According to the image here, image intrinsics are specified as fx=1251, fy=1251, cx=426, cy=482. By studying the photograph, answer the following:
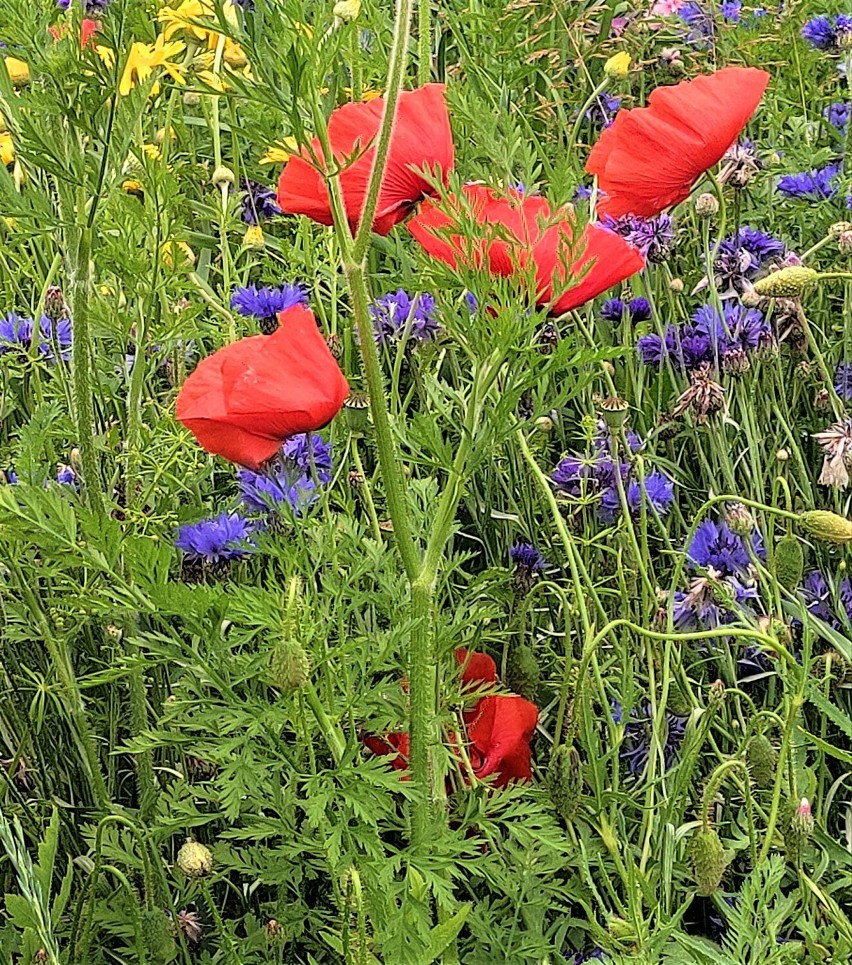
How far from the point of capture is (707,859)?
96 cm

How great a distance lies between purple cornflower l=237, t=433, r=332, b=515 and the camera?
1.05 m

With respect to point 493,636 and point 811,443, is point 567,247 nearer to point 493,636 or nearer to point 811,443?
point 493,636

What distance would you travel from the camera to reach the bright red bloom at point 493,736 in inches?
45.3

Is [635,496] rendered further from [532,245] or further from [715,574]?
[532,245]

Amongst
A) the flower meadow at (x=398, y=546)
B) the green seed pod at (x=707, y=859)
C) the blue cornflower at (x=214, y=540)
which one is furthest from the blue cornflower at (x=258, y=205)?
the green seed pod at (x=707, y=859)

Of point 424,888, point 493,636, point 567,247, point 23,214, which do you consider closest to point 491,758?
point 493,636

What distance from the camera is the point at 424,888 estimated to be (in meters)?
0.93

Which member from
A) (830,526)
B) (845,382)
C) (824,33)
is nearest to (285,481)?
(830,526)

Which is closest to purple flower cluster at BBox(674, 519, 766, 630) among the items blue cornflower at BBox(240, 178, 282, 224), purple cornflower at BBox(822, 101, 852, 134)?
blue cornflower at BBox(240, 178, 282, 224)

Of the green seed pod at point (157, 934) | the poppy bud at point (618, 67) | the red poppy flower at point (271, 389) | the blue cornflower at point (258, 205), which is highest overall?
the poppy bud at point (618, 67)

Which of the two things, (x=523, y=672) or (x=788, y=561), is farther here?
(x=523, y=672)

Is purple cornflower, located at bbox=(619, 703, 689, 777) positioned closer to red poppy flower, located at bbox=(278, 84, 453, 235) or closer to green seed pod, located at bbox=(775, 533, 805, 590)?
green seed pod, located at bbox=(775, 533, 805, 590)

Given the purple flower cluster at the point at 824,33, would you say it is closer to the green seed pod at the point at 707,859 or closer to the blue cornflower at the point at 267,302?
the blue cornflower at the point at 267,302

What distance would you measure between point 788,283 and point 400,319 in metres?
0.49
